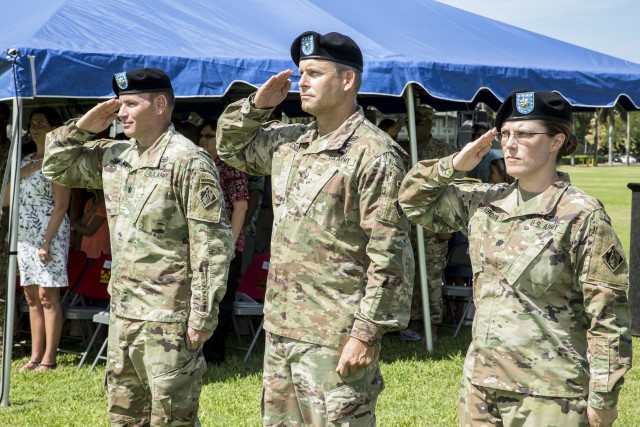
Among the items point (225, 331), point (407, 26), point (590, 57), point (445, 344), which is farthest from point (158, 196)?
point (590, 57)

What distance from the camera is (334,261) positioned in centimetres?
367

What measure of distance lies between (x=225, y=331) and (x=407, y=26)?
11.6ft

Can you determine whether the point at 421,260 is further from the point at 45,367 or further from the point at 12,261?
the point at 12,261

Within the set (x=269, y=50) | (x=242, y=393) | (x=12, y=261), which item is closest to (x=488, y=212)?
(x=242, y=393)

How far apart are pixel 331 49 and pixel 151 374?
61.8 inches

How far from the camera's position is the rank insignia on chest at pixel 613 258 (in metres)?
3.07

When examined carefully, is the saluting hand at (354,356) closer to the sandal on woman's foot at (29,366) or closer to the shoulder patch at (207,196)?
the shoulder patch at (207,196)

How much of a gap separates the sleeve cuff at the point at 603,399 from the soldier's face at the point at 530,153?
0.75 meters

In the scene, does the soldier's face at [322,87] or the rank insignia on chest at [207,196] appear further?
the rank insignia on chest at [207,196]

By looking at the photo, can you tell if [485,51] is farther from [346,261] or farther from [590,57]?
[346,261]

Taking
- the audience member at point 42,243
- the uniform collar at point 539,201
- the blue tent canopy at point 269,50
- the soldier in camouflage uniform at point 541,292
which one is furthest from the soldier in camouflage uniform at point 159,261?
the audience member at point 42,243

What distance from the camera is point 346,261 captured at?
12.1ft

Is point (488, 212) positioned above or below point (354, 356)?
above

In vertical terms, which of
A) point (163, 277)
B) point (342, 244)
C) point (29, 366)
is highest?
point (342, 244)
